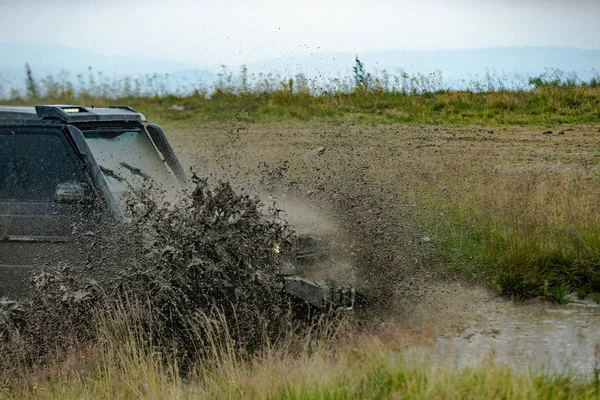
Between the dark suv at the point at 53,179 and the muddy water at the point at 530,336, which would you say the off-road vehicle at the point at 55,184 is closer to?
the dark suv at the point at 53,179

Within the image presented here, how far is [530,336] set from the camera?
22.1ft

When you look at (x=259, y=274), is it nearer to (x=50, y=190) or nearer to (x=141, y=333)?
(x=141, y=333)

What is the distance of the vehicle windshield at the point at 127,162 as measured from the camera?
6.58 meters

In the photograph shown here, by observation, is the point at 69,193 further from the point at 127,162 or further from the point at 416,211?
the point at 416,211

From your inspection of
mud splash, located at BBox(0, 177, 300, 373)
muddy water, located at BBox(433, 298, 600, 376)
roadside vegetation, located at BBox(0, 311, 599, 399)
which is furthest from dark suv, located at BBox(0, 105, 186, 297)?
muddy water, located at BBox(433, 298, 600, 376)

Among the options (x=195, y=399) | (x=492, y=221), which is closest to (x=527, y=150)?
(x=492, y=221)

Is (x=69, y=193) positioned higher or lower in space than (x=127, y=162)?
lower

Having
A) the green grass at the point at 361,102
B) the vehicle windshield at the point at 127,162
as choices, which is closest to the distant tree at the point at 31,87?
the green grass at the point at 361,102

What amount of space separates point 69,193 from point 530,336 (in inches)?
150

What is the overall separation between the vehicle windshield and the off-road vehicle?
11 millimetres

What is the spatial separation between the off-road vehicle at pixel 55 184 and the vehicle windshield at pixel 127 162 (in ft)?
0.04

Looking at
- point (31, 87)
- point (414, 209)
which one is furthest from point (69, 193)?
point (31, 87)

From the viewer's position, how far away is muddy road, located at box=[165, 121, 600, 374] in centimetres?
673

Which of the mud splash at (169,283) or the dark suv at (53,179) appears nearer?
the mud splash at (169,283)
